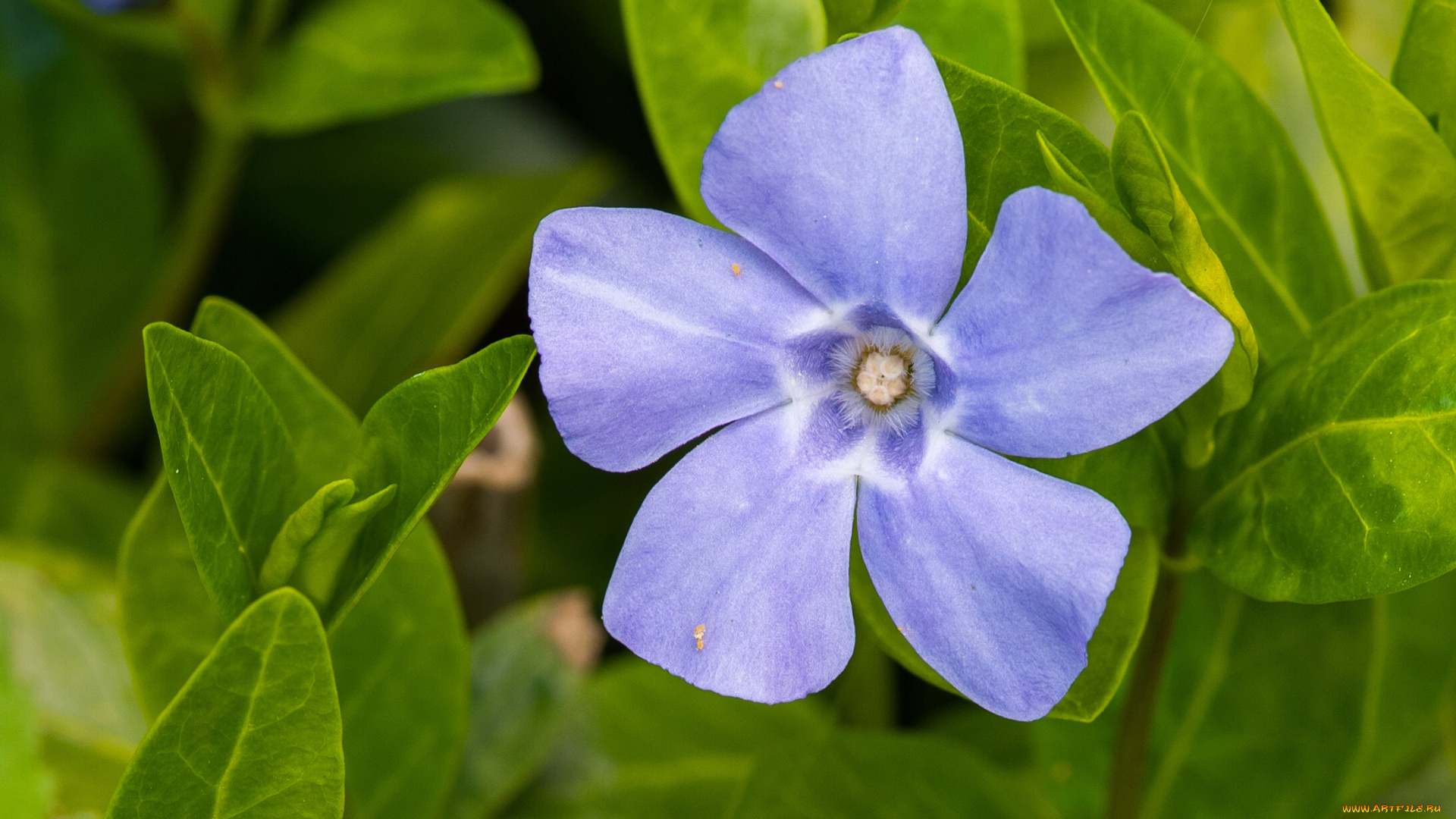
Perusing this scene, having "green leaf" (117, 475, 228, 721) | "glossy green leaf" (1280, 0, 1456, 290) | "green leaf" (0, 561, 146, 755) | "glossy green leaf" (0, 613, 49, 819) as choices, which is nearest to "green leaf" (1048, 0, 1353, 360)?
"glossy green leaf" (1280, 0, 1456, 290)

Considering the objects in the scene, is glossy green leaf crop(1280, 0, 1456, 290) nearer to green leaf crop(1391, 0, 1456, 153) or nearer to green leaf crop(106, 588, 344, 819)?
green leaf crop(1391, 0, 1456, 153)

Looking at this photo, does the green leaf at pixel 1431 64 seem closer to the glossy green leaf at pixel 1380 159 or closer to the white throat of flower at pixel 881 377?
the glossy green leaf at pixel 1380 159

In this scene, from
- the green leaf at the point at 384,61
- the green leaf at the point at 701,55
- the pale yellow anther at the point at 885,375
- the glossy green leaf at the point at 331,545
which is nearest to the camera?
the glossy green leaf at the point at 331,545

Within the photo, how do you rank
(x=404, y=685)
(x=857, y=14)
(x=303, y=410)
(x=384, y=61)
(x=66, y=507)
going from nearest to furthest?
(x=857, y=14) → (x=303, y=410) → (x=404, y=685) → (x=384, y=61) → (x=66, y=507)

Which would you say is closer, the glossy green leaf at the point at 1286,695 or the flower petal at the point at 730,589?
the flower petal at the point at 730,589

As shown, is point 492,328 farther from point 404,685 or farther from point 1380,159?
point 1380,159

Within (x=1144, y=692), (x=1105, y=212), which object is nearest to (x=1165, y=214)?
(x=1105, y=212)

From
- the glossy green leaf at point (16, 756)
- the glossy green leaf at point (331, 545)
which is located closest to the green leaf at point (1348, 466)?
the glossy green leaf at point (331, 545)
